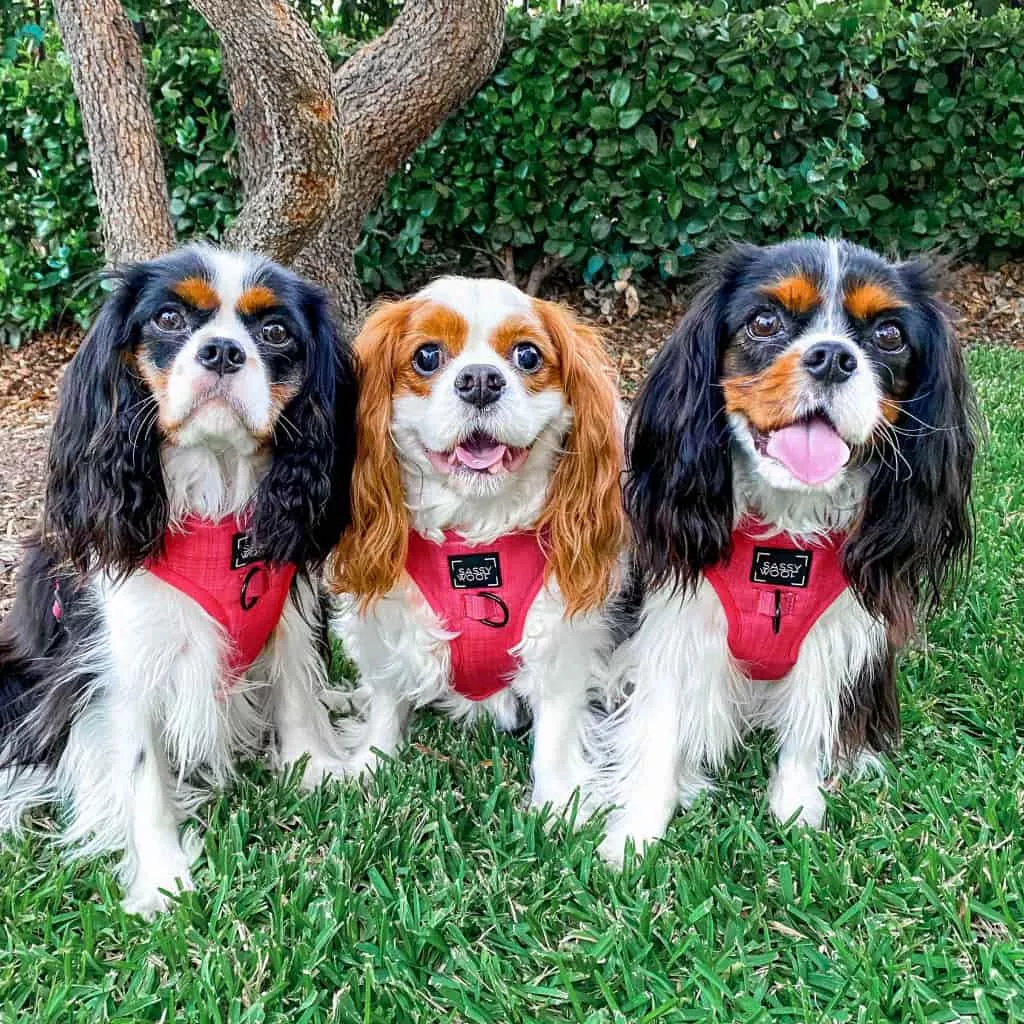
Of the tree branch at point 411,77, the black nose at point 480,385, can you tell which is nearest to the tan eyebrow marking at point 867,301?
the black nose at point 480,385

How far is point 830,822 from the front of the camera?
→ 2418mm

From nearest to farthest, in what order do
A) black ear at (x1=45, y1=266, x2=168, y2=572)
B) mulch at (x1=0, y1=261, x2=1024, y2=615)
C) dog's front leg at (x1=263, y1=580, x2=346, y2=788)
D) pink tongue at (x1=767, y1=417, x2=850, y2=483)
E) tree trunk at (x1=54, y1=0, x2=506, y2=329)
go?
pink tongue at (x1=767, y1=417, x2=850, y2=483)
black ear at (x1=45, y1=266, x2=168, y2=572)
dog's front leg at (x1=263, y1=580, x2=346, y2=788)
tree trunk at (x1=54, y1=0, x2=506, y2=329)
mulch at (x1=0, y1=261, x2=1024, y2=615)

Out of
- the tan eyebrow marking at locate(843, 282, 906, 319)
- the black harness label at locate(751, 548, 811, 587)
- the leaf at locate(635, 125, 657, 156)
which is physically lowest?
the black harness label at locate(751, 548, 811, 587)

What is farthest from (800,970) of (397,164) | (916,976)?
(397,164)

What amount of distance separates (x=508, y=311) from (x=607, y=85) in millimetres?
4278

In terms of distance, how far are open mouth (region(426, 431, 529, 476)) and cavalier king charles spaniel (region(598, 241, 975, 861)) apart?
330 mm

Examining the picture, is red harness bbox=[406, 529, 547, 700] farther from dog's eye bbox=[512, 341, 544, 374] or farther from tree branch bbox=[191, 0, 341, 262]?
tree branch bbox=[191, 0, 341, 262]

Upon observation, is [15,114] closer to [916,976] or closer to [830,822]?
[830,822]

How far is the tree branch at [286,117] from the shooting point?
359 centimetres

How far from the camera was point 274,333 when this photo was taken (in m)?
2.18

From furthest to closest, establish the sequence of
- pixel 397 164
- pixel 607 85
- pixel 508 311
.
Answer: pixel 607 85
pixel 397 164
pixel 508 311

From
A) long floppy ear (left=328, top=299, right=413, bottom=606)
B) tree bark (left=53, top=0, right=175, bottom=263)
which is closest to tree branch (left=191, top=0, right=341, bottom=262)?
tree bark (left=53, top=0, right=175, bottom=263)

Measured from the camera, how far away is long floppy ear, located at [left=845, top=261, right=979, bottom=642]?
6.93ft

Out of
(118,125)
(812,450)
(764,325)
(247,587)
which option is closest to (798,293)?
(764,325)
